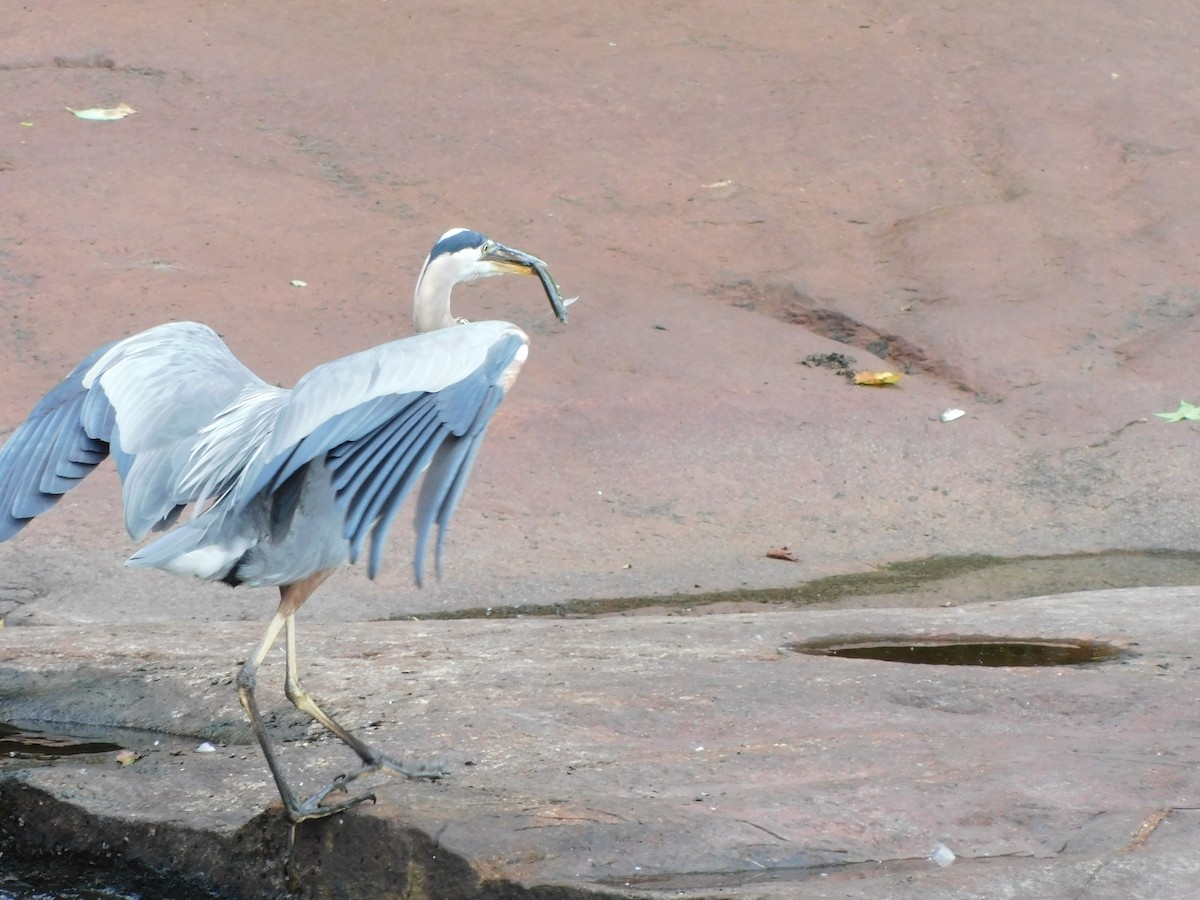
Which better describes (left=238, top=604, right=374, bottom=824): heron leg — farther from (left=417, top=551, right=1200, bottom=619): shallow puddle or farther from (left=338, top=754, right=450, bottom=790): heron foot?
(left=417, top=551, right=1200, bottom=619): shallow puddle

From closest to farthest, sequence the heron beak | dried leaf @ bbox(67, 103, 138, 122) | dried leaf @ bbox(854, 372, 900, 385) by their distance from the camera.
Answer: the heron beak < dried leaf @ bbox(854, 372, 900, 385) < dried leaf @ bbox(67, 103, 138, 122)

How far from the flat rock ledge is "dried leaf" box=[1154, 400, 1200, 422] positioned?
7.48 feet

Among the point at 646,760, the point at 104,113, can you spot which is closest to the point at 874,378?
the point at 646,760

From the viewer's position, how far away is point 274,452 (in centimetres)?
305

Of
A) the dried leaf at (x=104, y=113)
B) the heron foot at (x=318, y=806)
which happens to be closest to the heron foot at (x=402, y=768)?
the heron foot at (x=318, y=806)

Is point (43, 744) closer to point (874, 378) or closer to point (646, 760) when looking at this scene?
point (646, 760)

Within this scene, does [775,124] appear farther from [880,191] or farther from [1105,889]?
[1105,889]

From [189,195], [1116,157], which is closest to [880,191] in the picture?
[1116,157]

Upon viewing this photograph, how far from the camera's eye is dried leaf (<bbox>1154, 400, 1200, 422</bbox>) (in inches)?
266

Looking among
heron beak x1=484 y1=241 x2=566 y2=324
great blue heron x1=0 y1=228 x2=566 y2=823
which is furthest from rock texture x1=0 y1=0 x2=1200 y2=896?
heron beak x1=484 y1=241 x2=566 y2=324

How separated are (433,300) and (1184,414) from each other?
13.5ft

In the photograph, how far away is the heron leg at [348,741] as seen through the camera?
3.34 metres

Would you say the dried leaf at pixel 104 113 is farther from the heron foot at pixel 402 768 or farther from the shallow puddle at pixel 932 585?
the heron foot at pixel 402 768

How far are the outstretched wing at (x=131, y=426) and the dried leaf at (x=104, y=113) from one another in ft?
17.4
